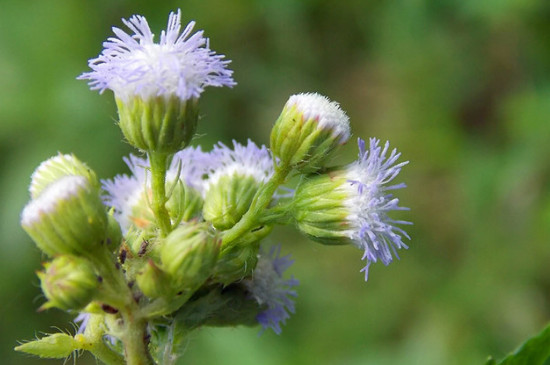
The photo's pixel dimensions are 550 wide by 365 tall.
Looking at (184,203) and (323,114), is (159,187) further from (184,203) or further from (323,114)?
(323,114)

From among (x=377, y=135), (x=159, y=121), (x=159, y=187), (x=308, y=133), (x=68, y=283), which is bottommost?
(x=377, y=135)

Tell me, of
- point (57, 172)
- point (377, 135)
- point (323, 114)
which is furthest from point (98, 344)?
point (377, 135)

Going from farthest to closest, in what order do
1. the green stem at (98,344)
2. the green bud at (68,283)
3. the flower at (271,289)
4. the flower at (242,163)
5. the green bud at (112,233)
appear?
the flower at (242,163) → the flower at (271,289) → the green stem at (98,344) → the green bud at (112,233) → the green bud at (68,283)

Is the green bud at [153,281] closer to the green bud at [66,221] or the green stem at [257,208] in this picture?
the green bud at [66,221]

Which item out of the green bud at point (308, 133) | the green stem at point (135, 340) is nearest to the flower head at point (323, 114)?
the green bud at point (308, 133)

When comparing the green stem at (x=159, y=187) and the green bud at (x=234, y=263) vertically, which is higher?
the green stem at (x=159, y=187)

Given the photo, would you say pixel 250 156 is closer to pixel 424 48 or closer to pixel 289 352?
pixel 289 352
